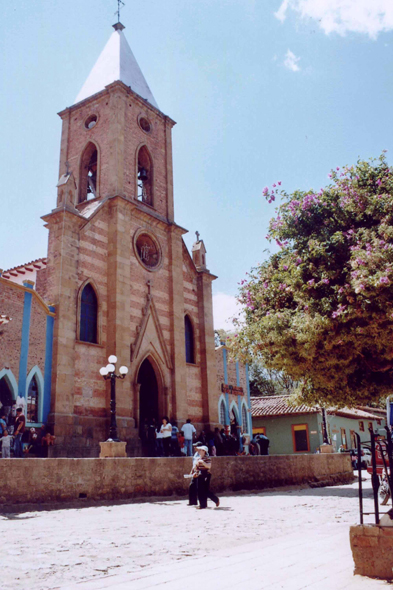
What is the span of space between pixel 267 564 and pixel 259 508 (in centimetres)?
648

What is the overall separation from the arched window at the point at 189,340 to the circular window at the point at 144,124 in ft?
32.3

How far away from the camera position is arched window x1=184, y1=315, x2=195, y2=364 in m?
25.1

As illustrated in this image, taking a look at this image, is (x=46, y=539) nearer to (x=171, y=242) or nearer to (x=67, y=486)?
(x=67, y=486)

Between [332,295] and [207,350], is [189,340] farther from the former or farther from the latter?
[332,295]

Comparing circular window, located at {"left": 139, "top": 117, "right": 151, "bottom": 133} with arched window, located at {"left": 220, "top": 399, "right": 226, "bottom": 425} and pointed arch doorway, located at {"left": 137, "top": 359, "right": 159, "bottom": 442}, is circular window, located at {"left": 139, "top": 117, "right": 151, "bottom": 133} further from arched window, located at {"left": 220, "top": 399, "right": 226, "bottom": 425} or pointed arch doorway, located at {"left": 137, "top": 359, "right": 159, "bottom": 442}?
arched window, located at {"left": 220, "top": 399, "right": 226, "bottom": 425}

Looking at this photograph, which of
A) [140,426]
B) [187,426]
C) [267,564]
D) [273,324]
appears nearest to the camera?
[267,564]

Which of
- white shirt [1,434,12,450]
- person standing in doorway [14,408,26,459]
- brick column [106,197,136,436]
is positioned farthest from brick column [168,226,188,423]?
white shirt [1,434,12,450]

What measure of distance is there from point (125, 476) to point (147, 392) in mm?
10331

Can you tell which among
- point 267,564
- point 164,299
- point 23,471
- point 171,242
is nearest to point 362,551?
point 267,564

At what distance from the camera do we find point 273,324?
12.6 metres

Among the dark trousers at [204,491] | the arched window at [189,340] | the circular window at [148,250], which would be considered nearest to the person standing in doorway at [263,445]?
the arched window at [189,340]

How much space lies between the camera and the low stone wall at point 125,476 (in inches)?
405

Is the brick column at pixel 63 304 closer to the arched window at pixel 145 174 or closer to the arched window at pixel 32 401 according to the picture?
the arched window at pixel 32 401

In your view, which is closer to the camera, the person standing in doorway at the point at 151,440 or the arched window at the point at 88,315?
the person standing in doorway at the point at 151,440
